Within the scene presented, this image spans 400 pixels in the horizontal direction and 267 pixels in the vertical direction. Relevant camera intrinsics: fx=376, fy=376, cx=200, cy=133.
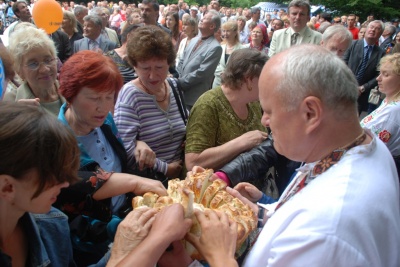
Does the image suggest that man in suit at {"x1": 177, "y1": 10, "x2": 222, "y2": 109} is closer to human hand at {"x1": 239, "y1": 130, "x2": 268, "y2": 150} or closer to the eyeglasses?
the eyeglasses

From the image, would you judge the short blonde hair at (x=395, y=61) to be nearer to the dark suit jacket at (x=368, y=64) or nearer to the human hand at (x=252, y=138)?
the human hand at (x=252, y=138)

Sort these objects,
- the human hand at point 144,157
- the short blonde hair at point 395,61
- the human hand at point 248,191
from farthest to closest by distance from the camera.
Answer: the short blonde hair at point 395,61 < the human hand at point 144,157 < the human hand at point 248,191

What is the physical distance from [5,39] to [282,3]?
24.7 meters

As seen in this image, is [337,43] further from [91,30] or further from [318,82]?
[318,82]

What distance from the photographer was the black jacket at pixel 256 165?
2125mm

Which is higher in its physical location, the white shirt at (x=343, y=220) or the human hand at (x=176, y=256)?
the white shirt at (x=343, y=220)

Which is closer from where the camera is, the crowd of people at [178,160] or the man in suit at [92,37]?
the crowd of people at [178,160]

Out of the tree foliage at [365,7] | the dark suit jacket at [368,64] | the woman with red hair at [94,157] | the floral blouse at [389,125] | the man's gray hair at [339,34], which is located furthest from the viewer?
the tree foliage at [365,7]

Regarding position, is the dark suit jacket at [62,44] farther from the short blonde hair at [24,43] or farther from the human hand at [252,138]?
the human hand at [252,138]

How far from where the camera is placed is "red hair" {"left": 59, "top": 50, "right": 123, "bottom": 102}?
2.00 metres

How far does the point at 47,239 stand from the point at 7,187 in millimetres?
349

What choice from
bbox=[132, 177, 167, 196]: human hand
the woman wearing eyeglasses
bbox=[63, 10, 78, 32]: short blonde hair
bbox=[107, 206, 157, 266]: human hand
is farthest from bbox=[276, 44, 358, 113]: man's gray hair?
bbox=[63, 10, 78, 32]: short blonde hair

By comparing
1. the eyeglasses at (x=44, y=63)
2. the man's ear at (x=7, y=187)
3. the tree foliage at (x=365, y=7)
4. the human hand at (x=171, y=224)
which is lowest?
the tree foliage at (x=365, y=7)

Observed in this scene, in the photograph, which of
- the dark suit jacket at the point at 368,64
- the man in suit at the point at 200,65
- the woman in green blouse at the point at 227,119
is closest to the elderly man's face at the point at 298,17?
the dark suit jacket at the point at 368,64
